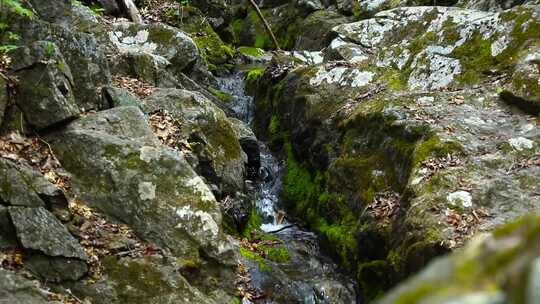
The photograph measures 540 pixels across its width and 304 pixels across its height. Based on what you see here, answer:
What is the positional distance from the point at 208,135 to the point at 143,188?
3298 mm

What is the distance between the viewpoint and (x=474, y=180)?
7551 millimetres

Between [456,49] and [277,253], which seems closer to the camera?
[277,253]

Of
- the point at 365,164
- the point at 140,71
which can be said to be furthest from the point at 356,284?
the point at 140,71

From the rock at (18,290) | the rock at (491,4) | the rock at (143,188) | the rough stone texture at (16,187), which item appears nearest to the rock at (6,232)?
the rough stone texture at (16,187)

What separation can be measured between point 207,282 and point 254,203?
14.5 ft

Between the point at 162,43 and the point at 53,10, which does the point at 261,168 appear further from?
the point at 53,10

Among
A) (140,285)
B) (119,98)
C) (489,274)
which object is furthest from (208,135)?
(489,274)

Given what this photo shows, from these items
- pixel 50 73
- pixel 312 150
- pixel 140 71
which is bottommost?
pixel 312 150

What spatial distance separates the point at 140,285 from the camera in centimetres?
623

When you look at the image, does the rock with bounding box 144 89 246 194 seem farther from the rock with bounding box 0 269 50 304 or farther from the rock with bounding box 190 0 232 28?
the rock with bounding box 190 0 232 28

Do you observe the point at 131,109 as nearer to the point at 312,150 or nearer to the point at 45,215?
A: the point at 45,215

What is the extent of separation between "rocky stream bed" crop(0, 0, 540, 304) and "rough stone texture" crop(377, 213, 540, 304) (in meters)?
0.02

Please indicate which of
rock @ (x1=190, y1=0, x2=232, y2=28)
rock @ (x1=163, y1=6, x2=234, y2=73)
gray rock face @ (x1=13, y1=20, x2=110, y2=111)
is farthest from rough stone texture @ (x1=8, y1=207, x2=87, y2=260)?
rock @ (x1=190, y1=0, x2=232, y2=28)

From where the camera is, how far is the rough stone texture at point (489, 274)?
4.63ft
